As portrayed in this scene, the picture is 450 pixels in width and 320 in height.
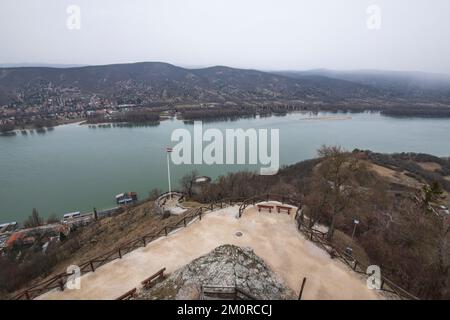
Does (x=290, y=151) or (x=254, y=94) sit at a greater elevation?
(x=254, y=94)

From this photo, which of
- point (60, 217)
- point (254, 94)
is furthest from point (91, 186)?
point (254, 94)

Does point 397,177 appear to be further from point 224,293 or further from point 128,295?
point 128,295

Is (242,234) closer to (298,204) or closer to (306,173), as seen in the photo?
(298,204)

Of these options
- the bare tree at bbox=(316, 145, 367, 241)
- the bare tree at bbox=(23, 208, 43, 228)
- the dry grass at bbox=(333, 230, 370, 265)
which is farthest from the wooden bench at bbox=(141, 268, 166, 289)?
the bare tree at bbox=(23, 208, 43, 228)

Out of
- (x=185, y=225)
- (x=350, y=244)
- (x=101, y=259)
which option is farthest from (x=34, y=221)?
(x=350, y=244)

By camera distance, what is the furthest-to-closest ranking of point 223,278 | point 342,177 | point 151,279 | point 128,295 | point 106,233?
point 106,233
point 342,177
point 151,279
point 223,278
point 128,295

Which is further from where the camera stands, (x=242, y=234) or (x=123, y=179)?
(x=123, y=179)

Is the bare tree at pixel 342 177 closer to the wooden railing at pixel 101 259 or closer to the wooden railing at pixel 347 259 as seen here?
the wooden railing at pixel 347 259
